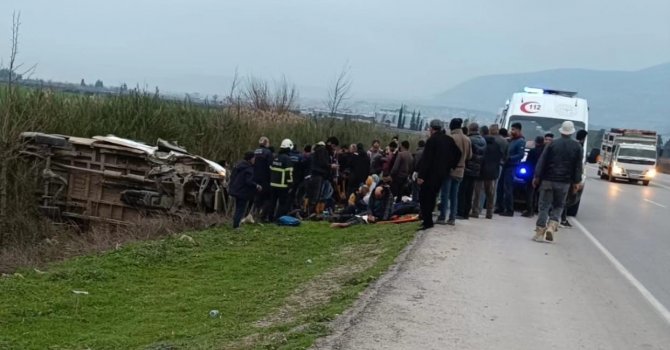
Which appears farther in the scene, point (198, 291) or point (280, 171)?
point (280, 171)

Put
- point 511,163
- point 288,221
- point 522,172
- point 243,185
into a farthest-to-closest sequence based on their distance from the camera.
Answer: point 522,172 → point 288,221 → point 511,163 → point 243,185

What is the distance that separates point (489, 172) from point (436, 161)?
2907 millimetres

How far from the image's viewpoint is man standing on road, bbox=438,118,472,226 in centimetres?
1289

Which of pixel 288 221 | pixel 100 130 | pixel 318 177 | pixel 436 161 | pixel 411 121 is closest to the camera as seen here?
pixel 436 161

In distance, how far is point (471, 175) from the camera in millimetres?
14188

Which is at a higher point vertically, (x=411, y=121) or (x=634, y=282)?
(x=411, y=121)

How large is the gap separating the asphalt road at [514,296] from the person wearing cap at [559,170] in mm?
777

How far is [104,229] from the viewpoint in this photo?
59.4 feet

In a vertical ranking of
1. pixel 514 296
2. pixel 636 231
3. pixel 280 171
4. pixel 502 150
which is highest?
pixel 502 150

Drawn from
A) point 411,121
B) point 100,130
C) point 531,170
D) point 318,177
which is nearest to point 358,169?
point 318,177

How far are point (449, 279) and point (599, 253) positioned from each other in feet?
15.1

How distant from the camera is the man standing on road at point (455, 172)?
12.9 m

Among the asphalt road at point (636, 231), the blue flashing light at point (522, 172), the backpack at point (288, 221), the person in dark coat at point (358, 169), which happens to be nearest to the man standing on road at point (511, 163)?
the blue flashing light at point (522, 172)

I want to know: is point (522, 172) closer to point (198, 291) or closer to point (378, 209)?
point (378, 209)
